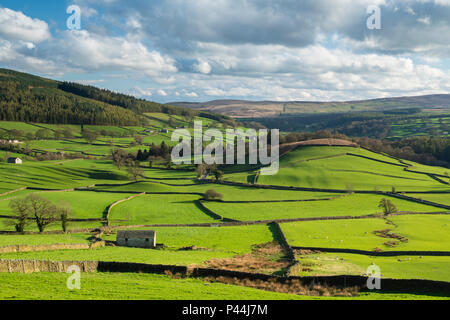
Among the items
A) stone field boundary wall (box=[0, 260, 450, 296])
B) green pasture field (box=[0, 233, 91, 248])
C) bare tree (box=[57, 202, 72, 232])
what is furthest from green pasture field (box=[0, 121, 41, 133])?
stone field boundary wall (box=[0, 260, 450, 296])

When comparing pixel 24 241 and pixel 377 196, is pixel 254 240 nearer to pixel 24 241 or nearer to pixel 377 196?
pixel 24 241

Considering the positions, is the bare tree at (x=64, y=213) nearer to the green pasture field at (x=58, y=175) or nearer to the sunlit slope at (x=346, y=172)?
the green pasture field at (x=58, y=175)

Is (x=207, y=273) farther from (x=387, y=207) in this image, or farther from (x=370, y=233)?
(x=387, y=207)

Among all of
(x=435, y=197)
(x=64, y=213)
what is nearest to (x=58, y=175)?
(x=64, y=213)

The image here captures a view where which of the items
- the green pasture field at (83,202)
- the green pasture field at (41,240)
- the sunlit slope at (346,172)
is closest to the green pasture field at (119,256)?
the green pasture field at (41,240)

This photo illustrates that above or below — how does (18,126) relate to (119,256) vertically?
above
